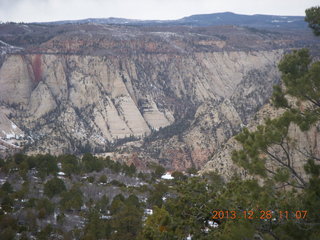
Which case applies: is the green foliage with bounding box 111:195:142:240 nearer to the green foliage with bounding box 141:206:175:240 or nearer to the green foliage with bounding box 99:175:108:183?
the green foliage with bounding box 141:206:175:240

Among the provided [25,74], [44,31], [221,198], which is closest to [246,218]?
[221,198]

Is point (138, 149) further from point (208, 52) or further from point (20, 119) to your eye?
point (208, 52)

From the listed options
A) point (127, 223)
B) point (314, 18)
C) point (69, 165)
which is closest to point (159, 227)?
point (314, 18)

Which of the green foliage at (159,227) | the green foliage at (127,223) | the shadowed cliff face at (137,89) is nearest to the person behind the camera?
the green foliage at (159,227)

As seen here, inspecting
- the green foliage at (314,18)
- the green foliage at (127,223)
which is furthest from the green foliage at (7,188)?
the green foliage at (314,18)

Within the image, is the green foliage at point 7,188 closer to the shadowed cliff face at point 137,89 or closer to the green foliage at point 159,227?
the green foliage at point 159,227
